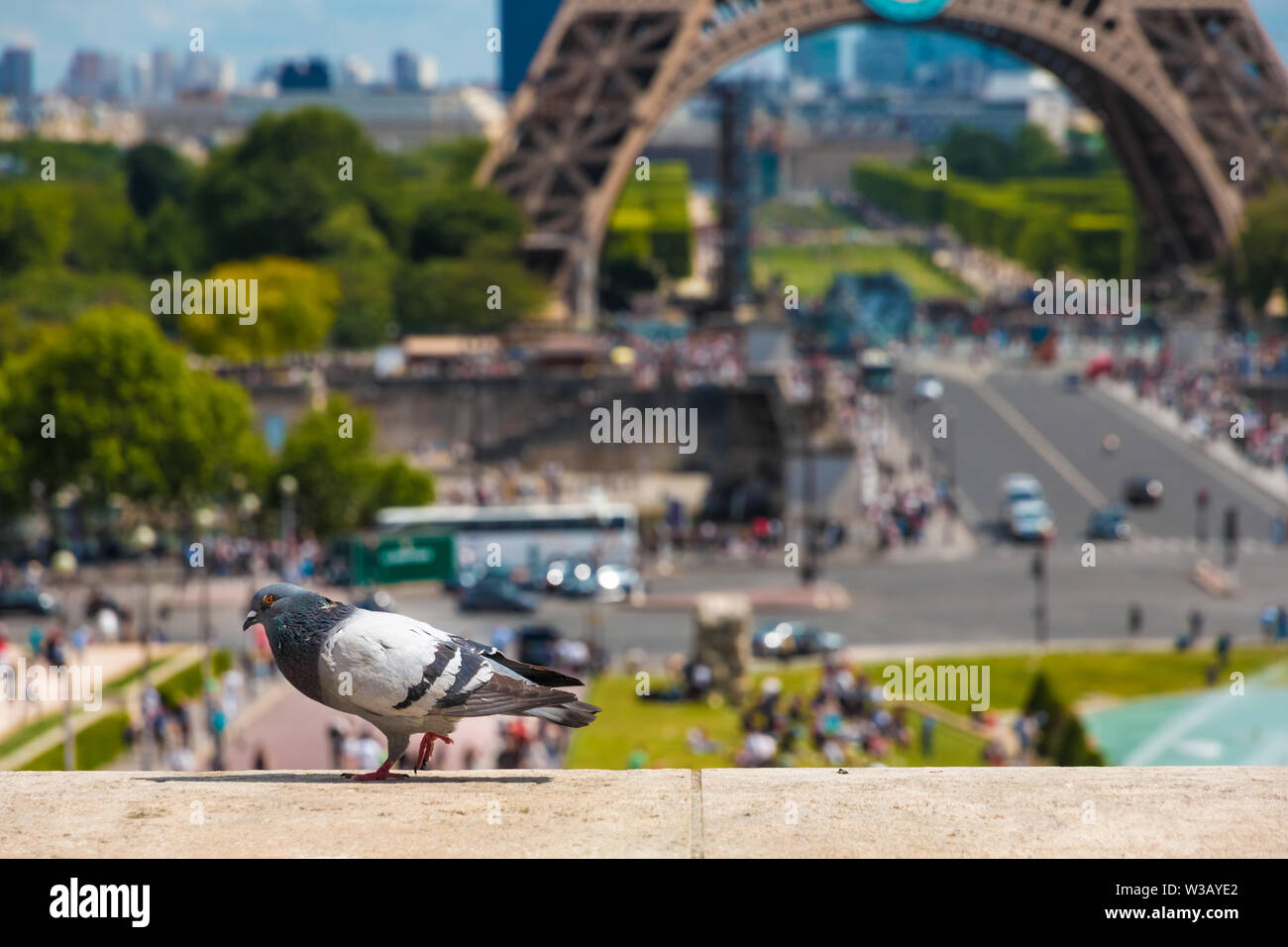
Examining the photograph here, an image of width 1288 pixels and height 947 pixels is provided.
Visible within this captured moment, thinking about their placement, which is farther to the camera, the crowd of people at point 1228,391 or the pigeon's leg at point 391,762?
the crowd of people at point 1228,391

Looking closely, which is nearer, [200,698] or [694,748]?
[694,748]

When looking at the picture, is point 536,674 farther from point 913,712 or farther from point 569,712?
point 913,712

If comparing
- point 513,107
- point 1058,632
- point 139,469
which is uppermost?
point 513,107

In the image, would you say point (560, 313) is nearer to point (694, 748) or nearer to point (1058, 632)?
point (1058, 632)

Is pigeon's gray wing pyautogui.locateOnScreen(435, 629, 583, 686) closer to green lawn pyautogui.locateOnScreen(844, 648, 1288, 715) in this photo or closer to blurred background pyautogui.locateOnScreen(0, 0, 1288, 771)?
blurred background pyautogui.locateOnScreen(0, 0, 1288, 771)

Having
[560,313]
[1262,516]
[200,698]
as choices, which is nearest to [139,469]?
[200,698]

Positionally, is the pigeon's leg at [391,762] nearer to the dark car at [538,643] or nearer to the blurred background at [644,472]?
the blurred background at [644,472]

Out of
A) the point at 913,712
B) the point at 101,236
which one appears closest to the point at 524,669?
the point at 913,712

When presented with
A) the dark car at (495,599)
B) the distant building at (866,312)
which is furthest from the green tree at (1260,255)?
the dark car at (495,599)

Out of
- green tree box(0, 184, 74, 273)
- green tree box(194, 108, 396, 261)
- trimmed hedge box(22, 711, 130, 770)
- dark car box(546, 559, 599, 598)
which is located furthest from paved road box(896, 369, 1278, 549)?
green tree box(0, 184, 74, 273)
